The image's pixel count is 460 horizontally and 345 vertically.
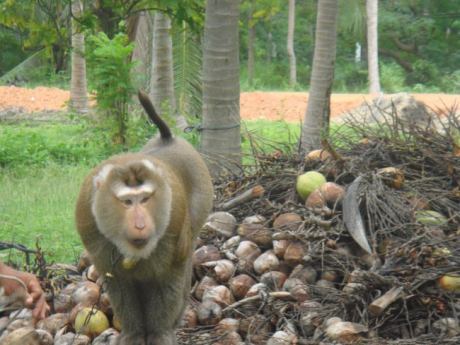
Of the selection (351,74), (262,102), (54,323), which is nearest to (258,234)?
(54,323)

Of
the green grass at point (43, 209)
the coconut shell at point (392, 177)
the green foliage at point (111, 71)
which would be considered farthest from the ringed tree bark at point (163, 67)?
the coconut shell at point (392, 177)

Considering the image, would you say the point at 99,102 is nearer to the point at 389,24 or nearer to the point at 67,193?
the point at 67,193

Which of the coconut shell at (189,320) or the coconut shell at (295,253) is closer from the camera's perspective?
the coconut shell at (189,320)

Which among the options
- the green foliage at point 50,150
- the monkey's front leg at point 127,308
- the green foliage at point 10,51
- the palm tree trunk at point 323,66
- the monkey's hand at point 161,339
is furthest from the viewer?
the green foliage at point 10,51

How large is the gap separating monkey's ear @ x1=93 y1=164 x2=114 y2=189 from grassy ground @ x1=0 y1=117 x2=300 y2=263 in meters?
2.15

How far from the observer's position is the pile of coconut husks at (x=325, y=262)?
4125 millimetres

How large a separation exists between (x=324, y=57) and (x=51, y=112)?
12.4 metres

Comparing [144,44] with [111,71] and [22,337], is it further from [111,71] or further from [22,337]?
[22,337]

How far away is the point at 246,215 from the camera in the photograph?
206 inches

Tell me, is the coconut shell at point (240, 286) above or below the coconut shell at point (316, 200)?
below

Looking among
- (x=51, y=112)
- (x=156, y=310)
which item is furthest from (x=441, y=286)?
(x=51, y=112)

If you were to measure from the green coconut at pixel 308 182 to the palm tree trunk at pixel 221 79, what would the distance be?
240cm

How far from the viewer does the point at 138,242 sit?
3.53 m

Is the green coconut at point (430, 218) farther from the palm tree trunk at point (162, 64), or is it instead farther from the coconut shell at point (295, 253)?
the palm tree trunk at point (162, 64)
